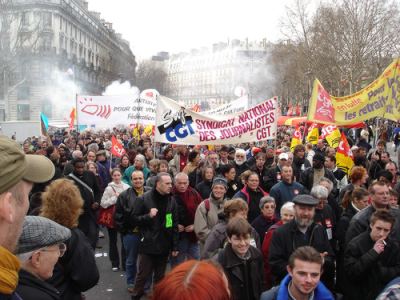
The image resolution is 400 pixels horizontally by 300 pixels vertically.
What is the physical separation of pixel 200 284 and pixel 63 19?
71.0 m

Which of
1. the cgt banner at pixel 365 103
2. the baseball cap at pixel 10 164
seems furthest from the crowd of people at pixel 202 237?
the cgt banner at pixel 365 103

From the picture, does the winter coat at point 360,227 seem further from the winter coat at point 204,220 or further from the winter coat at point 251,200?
Answer: the winter coat at point 251,200

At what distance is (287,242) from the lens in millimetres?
4031

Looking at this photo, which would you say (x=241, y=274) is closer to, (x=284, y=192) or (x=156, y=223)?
(x=156, y=223)

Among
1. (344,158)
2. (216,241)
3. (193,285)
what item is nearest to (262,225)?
(216,241)

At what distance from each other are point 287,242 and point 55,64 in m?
59.5

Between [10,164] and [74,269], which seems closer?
[10,164]

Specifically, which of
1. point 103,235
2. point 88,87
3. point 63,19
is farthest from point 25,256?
point 88,87

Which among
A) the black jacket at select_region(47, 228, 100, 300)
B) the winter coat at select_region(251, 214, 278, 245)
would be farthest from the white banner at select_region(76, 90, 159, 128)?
the black jacket at select_region(47, 228, 100, 300)

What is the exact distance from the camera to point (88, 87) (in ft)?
244

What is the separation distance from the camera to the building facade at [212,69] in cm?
11025

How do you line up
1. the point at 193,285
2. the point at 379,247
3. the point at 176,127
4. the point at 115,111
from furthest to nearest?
the point at 115,111 < the point at 176,127 < the point at 379,247 < the point at 193,285

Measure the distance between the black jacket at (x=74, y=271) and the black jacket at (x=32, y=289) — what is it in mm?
1079

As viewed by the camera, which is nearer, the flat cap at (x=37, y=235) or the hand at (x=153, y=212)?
the flat cap at (x=37, y=235)
